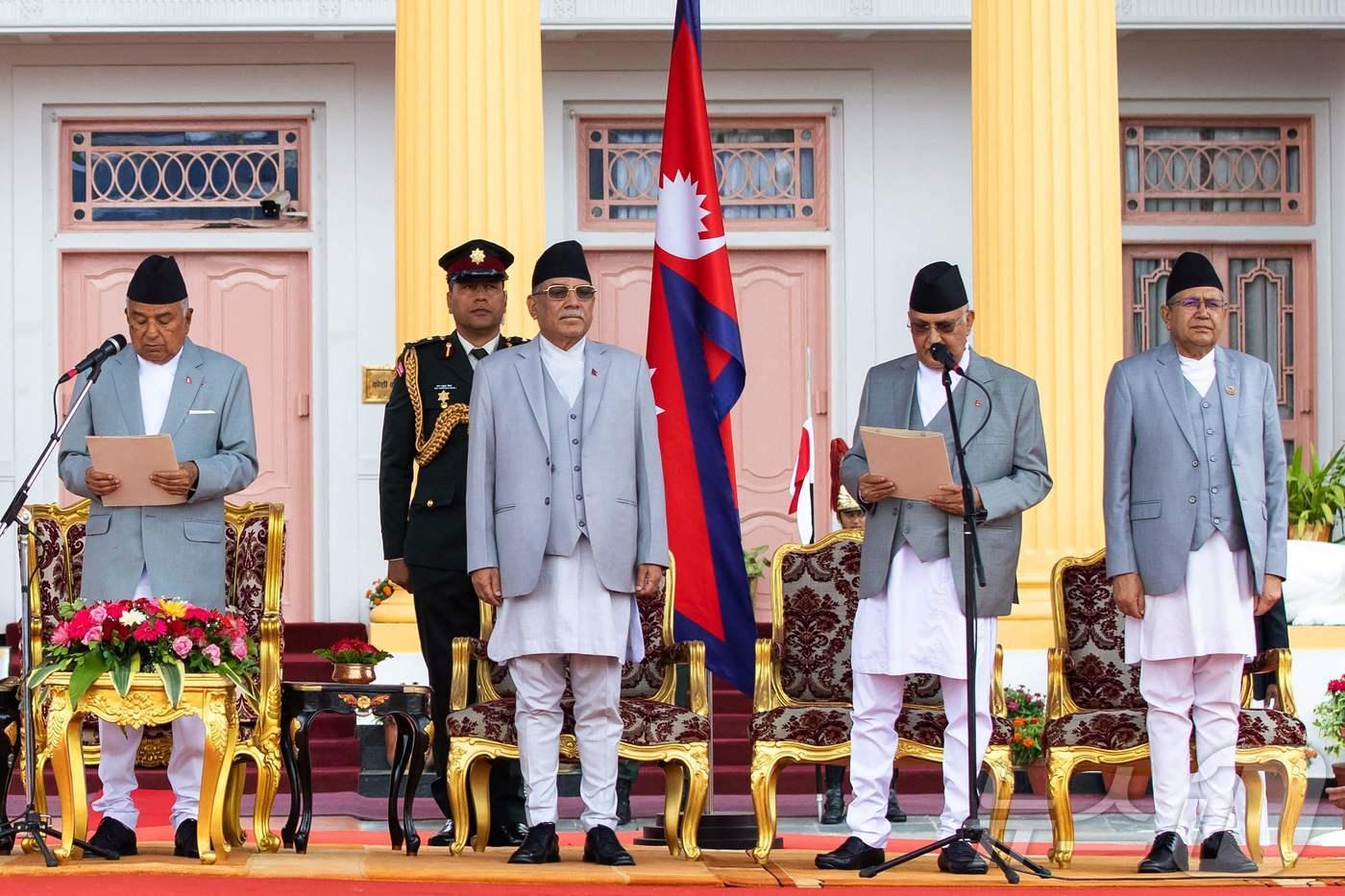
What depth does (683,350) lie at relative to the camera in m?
7.09

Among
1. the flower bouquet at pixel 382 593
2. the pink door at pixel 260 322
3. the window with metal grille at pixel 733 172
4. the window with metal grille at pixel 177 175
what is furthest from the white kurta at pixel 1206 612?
the window with metal grille at pixel 177 175

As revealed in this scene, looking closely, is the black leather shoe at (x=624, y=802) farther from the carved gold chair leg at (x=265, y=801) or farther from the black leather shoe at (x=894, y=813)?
the carved gold chair leg at (x=265, y=801)

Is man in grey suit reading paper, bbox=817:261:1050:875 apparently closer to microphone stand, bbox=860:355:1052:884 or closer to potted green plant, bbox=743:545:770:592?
microphone stand, bbox=860:355:1052:884

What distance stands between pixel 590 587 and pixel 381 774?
3.42 metres

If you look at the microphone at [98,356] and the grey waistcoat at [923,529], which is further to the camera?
the grey waistcoat at [923,529]

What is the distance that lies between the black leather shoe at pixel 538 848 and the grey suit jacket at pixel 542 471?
0.67 metres

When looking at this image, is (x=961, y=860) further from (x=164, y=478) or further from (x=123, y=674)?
(x=164, y=478)

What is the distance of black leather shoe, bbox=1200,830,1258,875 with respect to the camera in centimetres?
584

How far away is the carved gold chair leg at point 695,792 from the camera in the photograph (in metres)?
6.11

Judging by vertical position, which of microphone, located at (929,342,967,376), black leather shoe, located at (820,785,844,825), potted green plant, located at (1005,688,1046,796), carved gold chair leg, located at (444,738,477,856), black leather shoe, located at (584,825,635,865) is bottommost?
black leather shoe, located at (820,785,844,825)

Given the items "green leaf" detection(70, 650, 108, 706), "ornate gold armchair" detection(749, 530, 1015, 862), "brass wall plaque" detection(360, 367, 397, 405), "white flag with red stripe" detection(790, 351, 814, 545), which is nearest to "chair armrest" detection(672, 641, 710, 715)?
"ornate gold armchair" detection(749, 530, 1015, 862)

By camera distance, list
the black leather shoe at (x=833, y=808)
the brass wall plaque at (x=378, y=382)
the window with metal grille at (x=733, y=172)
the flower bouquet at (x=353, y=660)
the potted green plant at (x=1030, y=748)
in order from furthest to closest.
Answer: the window with metal grille at (x=733, y=172), the brass wall plaque at (x=378, y=382), the potted green plant at (x=1030, y=748), the black leather shoe at (x=833, y=808), the flower bouquet at (x=353, y=660)

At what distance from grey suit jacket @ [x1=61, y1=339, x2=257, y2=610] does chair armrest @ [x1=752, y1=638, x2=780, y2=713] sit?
1.67 metres

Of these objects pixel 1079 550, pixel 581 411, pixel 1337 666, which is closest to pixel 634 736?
pixel 581 411
